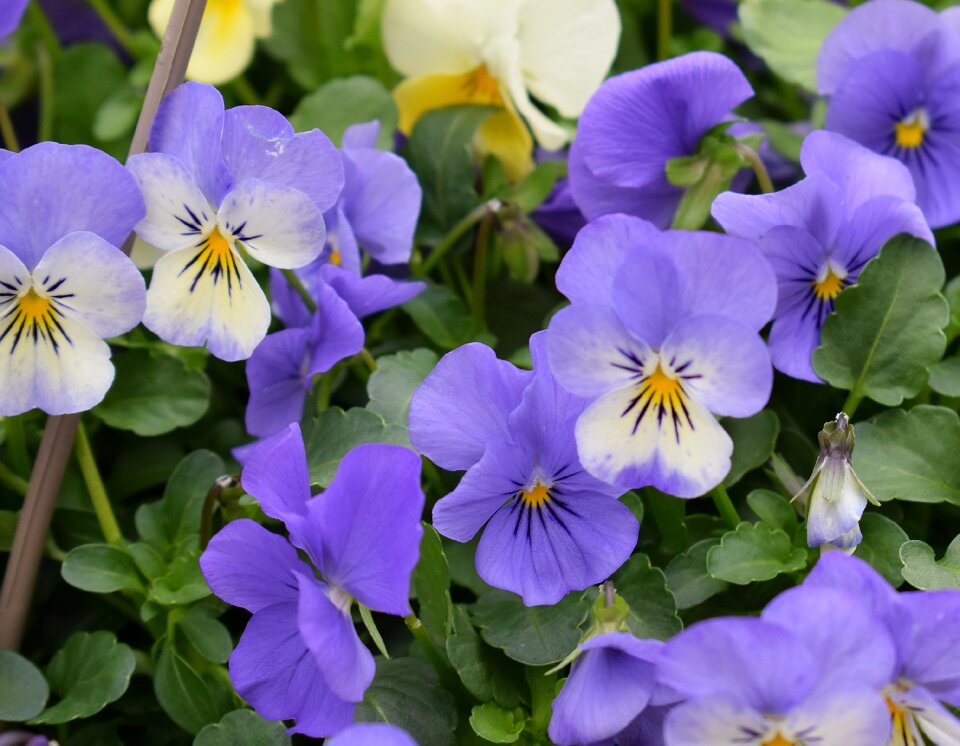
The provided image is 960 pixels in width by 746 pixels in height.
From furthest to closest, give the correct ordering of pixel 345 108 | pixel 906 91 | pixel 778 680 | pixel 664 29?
pixel 664 29
pixel 345 108
pixel 906 91
pixel 778 680

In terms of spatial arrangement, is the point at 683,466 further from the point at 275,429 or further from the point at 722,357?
the point at 275,429

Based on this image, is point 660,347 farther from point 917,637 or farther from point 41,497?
point 41,497

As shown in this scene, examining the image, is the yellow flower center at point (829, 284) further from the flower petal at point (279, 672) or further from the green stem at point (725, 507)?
the flower petal at point (279, 672)

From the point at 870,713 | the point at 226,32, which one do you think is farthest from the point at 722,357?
the point at 226,32

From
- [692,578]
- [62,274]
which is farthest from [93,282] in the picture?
[692,578]

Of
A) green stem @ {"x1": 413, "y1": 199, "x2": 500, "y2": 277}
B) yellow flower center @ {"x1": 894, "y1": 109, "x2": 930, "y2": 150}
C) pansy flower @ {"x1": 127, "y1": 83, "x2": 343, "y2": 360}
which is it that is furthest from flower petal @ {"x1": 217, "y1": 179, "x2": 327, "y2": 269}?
yellow flower center @ {"x1": 894, "y1": 109, "x2": 930, "y2": 150}

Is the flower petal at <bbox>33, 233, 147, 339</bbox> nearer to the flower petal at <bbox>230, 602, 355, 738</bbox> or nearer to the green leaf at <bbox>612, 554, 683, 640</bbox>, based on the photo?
the flower petal at <bbox>230, 602, 355, 738</bbox>
